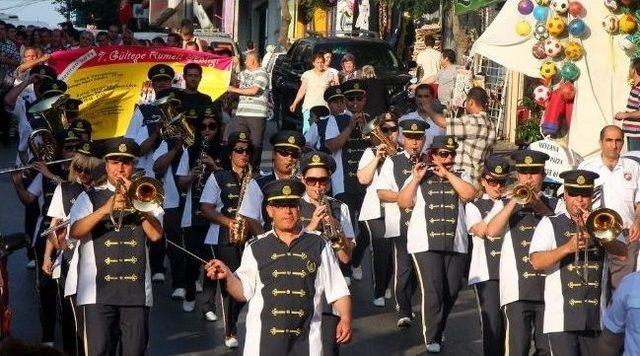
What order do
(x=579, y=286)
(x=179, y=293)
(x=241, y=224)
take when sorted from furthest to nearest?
(x=179, y=293) → (x=241, y=224) → (x=579, y=286)

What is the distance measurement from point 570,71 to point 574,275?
842 cm

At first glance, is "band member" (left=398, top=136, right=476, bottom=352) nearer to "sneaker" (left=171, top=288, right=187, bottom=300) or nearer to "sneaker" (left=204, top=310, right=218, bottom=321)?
"sneaker" (left=204, top=310, right=218, bottom=321)

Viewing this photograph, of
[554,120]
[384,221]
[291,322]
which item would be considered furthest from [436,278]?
[554,120]

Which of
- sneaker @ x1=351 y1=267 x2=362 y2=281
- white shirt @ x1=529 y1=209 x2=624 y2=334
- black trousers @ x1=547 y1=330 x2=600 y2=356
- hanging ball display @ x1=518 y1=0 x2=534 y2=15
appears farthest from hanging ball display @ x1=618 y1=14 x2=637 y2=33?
black trousers @ x1=547 y1=330 x2=600 y2=356

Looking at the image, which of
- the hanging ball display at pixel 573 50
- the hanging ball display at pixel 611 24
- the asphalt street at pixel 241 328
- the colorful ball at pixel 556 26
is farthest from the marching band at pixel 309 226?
the hanging ball display at pixel 611 24

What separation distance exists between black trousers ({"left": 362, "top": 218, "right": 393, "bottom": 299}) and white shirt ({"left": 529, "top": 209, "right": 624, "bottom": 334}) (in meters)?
4.36

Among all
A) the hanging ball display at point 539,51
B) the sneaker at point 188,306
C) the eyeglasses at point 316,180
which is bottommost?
the sneaker at point 188,306

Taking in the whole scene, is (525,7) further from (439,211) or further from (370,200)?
(439,211)

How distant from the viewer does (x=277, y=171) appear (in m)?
11.1

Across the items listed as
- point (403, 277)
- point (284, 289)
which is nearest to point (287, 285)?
point (284, 289)

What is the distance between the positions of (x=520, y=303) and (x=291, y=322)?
207 cm

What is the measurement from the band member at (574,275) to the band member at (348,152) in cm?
544

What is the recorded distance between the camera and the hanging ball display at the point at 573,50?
17.2m

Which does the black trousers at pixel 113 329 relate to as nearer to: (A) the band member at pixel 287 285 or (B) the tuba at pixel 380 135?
(A) the band member at pixel 287 285
